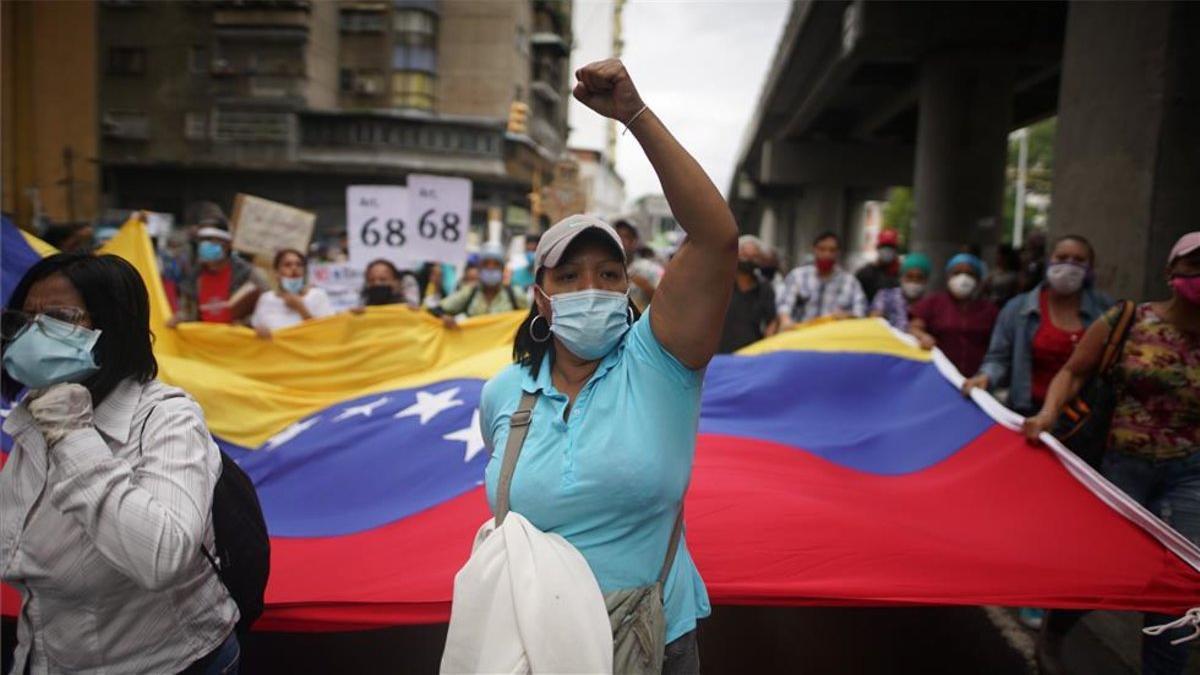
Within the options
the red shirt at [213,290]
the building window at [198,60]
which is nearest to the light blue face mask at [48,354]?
the red shirt at [213,290]

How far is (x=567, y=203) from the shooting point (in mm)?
24406

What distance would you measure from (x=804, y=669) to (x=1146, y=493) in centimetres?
158

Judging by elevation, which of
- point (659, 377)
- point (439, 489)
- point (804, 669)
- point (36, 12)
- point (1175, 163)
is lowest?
point (804, 669)

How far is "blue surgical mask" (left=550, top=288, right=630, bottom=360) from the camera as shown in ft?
7.52

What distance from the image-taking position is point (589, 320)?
90.0 inches

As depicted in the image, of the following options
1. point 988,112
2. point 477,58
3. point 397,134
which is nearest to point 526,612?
point 988,112

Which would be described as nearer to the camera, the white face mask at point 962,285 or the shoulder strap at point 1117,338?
the shoulder strap at point 1117,338

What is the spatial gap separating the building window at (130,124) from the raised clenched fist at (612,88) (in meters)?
45.9

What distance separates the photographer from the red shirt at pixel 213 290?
26.2ft

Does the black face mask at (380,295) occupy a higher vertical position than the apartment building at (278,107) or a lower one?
lower

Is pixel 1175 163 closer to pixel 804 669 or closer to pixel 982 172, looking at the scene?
pixel 804 669

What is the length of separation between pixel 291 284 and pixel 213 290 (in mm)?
683

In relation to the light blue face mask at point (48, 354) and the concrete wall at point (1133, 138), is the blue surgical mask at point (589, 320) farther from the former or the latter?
the concrete wall at point (1133, 138)

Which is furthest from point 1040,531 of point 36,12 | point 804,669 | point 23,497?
point 36,12
